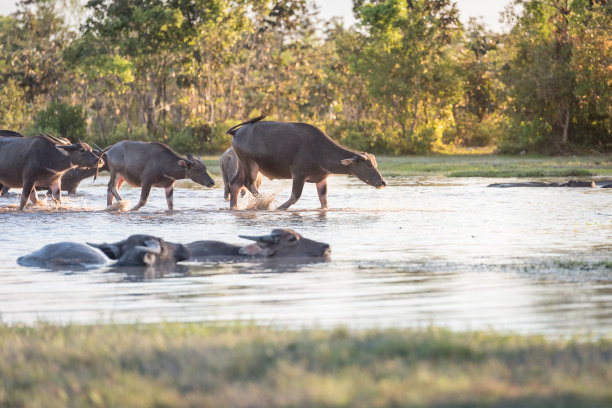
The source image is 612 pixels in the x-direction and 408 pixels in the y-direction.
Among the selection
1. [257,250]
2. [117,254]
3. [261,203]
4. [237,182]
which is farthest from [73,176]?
[257,250]

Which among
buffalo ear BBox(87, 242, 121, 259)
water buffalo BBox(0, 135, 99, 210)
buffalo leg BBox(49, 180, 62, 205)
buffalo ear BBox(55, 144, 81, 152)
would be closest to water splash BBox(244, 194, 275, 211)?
water buffalo BBox(0, 135, 99, 210)

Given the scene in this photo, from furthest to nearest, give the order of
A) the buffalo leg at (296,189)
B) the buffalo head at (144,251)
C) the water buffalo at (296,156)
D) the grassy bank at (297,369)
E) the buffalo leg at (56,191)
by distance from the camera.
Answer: the buffalo leg at (56,191)
the buffalo leg at (296,189)
the water buffalo at (296,156)
the buffalo head at (144,251)
the grassy bank at (297,369)

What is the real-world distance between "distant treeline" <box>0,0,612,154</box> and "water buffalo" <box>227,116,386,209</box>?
23.9 metres

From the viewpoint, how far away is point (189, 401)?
14.2ft

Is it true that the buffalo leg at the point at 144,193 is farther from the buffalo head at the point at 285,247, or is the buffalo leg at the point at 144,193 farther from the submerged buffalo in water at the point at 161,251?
the buffalo head at the point at 285,247

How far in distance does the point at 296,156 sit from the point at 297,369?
13.3 m

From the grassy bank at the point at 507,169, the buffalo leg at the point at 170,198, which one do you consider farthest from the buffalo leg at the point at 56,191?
the grassy bank at the point at 507,169

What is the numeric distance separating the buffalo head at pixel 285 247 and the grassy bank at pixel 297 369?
187 inches

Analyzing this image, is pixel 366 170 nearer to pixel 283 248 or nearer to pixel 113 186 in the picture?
pixel 113 186

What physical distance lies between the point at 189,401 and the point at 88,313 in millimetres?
3298

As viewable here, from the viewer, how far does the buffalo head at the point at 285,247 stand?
10.7 m

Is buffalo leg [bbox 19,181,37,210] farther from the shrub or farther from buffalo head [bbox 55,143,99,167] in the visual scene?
the shrub

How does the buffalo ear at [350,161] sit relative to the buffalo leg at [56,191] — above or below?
above

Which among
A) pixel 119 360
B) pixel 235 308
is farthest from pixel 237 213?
pixel 119 360
